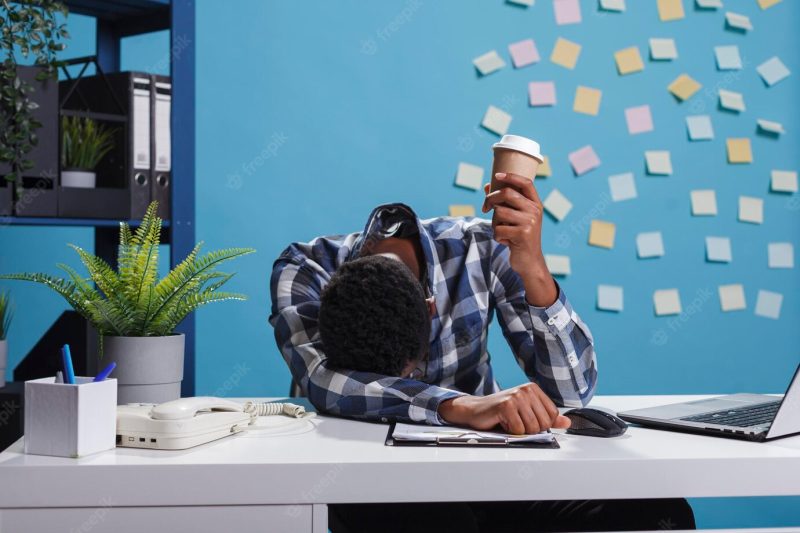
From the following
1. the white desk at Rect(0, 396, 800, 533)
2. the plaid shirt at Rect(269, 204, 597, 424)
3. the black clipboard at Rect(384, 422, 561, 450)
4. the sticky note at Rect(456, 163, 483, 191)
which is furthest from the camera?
the sticky note at Rect(456, 163, 483, 191)

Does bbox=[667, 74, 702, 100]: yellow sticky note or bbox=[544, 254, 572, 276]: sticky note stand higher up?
bbox=[667, 74, 702, 100]: yellow sticky note

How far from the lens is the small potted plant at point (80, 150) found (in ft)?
5.85

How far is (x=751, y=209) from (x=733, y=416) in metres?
1.79

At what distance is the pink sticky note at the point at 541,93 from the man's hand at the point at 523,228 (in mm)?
1491

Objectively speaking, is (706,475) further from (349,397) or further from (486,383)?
(486,383)

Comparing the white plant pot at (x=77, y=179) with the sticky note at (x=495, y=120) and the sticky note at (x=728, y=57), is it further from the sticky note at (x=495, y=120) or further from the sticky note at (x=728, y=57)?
the sticky note at (x=728, y=57)

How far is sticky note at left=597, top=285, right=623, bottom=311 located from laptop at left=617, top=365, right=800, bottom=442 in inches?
50.3

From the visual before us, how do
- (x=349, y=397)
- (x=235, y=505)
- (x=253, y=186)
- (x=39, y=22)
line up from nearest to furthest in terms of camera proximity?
(x=235, y=505), (x=349, y=397), (x=39, y=22), (x=253, y=186)

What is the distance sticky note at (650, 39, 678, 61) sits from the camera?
2793 millimetres

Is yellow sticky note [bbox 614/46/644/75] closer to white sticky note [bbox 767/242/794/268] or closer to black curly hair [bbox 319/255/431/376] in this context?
white sticky note [bbox 767/242/794/268]

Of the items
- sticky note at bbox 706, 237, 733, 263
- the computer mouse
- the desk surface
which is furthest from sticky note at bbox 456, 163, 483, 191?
the desk surface

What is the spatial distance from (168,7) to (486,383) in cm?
105

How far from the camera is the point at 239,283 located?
8.30 ft

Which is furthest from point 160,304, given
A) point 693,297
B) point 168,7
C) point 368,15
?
point 693,297
